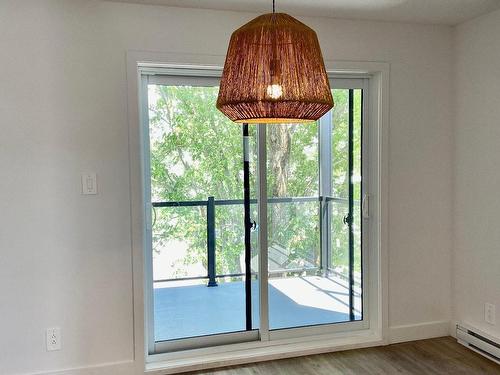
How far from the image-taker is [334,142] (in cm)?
332

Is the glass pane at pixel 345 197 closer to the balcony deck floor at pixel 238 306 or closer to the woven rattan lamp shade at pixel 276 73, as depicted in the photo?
the balcony deck floor at pixel 238 306

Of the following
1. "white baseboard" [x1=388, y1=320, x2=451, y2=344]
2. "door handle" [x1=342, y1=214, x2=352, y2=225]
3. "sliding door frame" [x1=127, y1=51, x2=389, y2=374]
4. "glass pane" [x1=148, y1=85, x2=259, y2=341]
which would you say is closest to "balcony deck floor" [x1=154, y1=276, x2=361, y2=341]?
"glass pane" [x1=148, y1=85, x2=259, y2=341]

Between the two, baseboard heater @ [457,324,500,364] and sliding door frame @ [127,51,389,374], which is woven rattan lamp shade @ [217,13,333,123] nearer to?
sliding door frame @ [127,51,389,374]

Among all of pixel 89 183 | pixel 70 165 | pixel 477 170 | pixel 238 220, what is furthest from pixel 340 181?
pixel 70 165

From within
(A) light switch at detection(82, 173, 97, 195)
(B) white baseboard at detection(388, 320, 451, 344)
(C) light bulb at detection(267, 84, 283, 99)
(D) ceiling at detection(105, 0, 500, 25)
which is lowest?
(B) white baseboard at detection(388, 320, 451, 344)

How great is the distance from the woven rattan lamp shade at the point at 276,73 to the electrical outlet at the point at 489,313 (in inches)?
93.9

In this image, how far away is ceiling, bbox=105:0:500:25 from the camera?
271 cm

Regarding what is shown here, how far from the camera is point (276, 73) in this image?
4.65 ft

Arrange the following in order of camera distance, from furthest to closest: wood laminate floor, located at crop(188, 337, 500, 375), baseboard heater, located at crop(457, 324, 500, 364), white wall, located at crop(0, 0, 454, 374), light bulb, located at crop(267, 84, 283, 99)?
baseboard heater, located at crop(457, 324, 500, 364)
wood laminate floor, located at crop(188, 337, 500, 375)
white wall, located at crop(0, 0, 454, 374)
light bulb, located at crop(267, 84, 283, 99)

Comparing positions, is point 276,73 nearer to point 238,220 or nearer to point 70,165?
point 70,165

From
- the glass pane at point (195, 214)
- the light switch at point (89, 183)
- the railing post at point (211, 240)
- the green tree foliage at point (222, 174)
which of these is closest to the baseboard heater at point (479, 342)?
the green tree foliage at point (222, 174)

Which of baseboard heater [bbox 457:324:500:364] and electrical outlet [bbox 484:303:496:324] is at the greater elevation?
electrical outlet [bbox 484:303:496:324]

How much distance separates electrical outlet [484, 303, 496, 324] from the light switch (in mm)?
2787

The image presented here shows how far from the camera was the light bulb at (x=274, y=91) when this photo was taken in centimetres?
141
